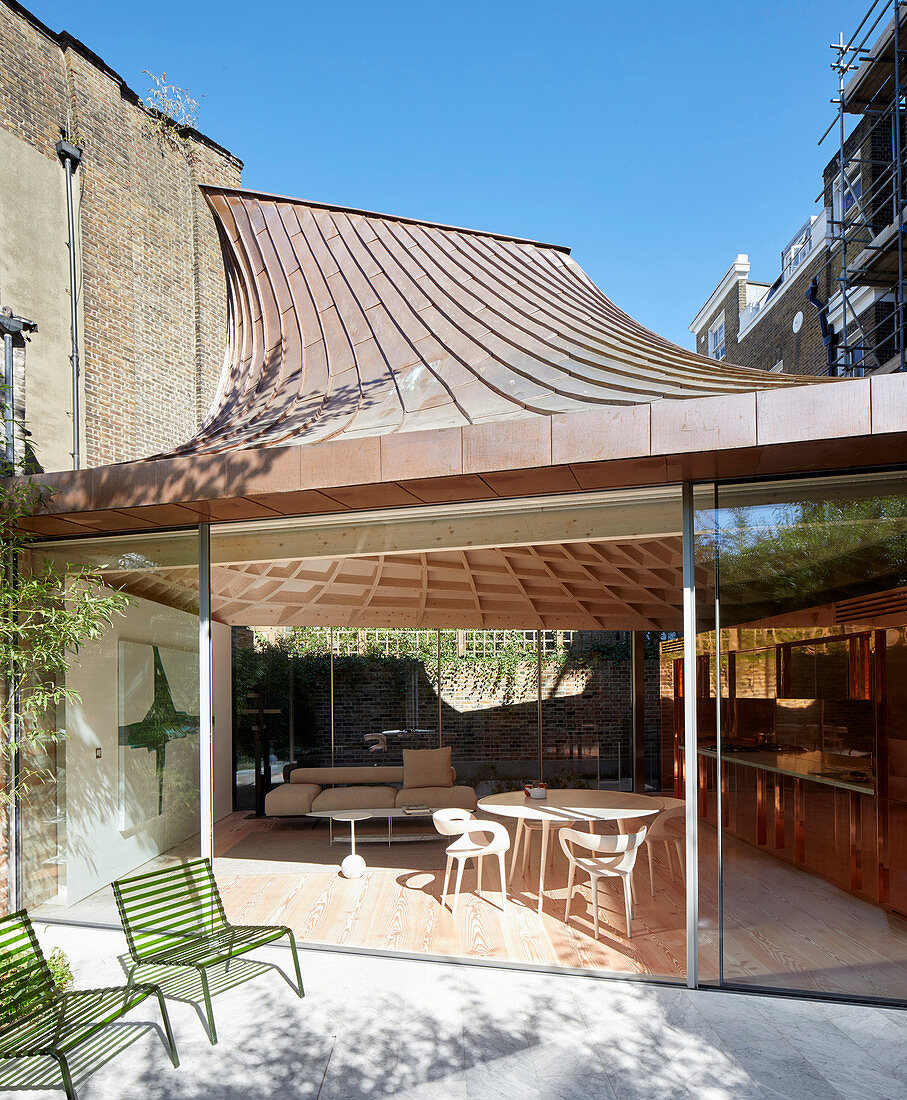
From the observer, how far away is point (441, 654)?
12.6 m

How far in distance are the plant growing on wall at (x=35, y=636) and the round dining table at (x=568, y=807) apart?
12.0ft

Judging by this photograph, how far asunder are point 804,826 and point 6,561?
6.03 m

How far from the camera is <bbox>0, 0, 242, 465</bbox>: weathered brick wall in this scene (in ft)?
35.6

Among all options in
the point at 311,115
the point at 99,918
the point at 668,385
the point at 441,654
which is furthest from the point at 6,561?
the point at 311,115

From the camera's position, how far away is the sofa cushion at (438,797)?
9430 millimetres

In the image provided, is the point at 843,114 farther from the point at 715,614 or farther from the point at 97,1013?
the point at 97,1013

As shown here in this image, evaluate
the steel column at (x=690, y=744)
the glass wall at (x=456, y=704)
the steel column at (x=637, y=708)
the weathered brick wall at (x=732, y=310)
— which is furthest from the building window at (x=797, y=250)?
the steel column at (x=690, y=744)

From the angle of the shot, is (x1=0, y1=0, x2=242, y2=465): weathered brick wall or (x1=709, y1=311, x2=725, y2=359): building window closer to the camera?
(x1=0, y1=0, x2=242, y2=465): weathered brick wall

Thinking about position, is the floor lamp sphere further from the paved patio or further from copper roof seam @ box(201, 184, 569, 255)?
copper roof seam @ box(201, 184, 569, 255)

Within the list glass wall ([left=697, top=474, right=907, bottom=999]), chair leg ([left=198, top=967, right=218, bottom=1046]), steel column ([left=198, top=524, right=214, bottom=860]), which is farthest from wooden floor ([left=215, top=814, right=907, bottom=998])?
chair leg ([left=198, top=967, right=218, bottom=1046])

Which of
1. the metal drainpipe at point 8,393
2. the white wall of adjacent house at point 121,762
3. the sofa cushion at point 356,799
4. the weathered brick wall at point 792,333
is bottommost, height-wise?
the sofa cushion at point 356,799

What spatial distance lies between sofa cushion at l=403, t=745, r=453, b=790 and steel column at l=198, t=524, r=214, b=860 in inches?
177

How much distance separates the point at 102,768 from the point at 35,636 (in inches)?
45.7

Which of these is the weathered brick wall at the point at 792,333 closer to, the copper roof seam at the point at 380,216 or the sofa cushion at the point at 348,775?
the copper roof seam at the point at 380,216
